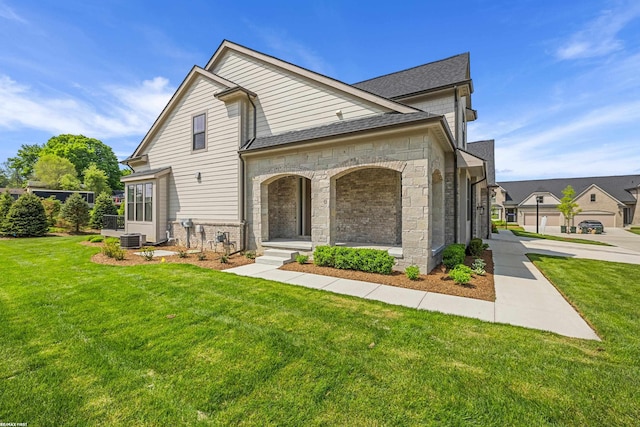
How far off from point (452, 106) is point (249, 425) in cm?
1064

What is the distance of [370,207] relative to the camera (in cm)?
1005

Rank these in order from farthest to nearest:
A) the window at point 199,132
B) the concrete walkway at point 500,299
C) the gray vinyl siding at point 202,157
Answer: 1. the window at point 199,132
2. the gray vinyl siding at point 202,157
3. the concrete walkway at point 500,299

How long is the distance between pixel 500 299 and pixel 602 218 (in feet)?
158

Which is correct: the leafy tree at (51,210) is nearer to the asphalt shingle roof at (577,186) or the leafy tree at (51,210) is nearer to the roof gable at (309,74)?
the roof gable at (309,74)

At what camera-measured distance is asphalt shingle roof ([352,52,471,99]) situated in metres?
9.66

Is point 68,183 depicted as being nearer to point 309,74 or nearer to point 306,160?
point 309,74

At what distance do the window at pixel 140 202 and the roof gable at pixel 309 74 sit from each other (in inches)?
258

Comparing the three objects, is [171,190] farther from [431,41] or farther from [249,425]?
[431,41]

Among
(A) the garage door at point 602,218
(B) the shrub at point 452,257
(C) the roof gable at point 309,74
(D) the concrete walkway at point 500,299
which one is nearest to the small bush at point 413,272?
(D) the concrete walkway at point 500,299

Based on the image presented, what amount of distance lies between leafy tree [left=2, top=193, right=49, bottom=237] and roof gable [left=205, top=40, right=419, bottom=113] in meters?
15.4

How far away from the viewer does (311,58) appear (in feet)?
46.7

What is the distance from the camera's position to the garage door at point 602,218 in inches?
1419

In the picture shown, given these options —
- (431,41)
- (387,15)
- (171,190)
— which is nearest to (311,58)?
(387,15)

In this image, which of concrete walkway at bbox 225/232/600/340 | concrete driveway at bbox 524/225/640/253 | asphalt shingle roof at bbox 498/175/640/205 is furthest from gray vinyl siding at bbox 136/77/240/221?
asphalt shingle roof at bbox 498/175/640/205
